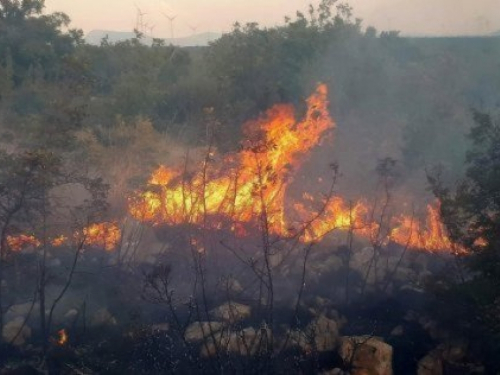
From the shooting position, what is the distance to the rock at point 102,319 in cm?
1255

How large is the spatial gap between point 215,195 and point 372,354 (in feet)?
29.1

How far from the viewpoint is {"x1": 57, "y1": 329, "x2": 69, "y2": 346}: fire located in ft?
38.1

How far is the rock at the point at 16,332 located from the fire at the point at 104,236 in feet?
11.5

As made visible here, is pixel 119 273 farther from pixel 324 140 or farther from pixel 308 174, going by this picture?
pixel 324 140

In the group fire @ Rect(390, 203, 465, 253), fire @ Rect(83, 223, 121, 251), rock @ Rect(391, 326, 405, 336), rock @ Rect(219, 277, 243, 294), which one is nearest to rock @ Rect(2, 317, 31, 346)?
fire @ Rect(83, 223, 121, 251)

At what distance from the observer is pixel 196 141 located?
21.0 meters

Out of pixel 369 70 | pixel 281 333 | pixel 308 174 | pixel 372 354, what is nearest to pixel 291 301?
pixel 281 333

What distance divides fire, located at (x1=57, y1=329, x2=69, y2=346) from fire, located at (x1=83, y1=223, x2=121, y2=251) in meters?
3.42

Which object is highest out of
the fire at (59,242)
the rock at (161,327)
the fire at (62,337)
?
the fire at (59,242)

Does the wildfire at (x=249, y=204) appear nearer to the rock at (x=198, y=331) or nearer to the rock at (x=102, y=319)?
the rock at (x=102, y=319)

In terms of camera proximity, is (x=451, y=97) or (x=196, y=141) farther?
(x=451, y=97)

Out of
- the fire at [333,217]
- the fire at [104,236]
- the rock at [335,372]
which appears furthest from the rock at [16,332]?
the fire at [333,217]

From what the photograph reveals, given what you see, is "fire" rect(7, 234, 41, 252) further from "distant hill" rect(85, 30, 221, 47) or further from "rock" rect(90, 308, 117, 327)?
"distant hill" rect(85, 30, 221, 47)

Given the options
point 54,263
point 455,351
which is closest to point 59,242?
point 54,263
